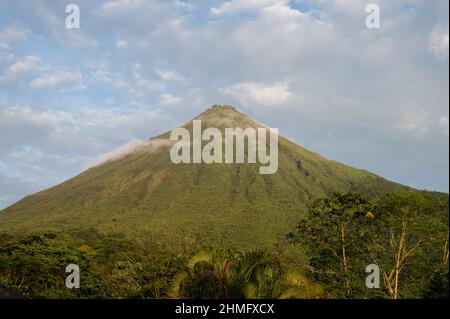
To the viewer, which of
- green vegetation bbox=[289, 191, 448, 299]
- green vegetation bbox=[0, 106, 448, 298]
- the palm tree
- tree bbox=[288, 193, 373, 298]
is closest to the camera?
the palm tree

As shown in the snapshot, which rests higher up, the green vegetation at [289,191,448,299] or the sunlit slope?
the sunlit slope

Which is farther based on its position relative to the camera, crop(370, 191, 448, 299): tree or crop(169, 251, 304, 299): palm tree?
crop(370, 191, 448, 299): tree

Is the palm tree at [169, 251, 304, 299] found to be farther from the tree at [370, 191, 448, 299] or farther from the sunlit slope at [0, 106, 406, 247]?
the sunlit slope at [0, 106, 406, 247]

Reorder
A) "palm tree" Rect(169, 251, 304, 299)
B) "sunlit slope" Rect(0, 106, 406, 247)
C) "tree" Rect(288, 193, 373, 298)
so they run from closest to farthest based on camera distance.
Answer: "palm tree" Rect(169, 251, 304, 299), "tree" Rect(288, 193, 373, 298), "sunlit slope" Rect(0, 106, 406, 247)

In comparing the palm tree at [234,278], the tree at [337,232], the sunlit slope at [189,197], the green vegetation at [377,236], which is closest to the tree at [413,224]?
the green vegetation at [377,236]

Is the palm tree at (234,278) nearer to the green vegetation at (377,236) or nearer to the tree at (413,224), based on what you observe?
the green vegetation at (377,236)

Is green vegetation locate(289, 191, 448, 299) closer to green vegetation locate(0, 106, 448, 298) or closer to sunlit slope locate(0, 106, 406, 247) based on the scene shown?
green vegetation locate(0, 106, 448, 298)

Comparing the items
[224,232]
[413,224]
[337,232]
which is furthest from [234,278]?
[224,232]

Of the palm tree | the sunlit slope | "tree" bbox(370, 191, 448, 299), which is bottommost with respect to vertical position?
the palm tree

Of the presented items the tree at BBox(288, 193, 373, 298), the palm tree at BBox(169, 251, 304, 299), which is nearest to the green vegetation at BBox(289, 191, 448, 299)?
the tree at BBox(288, 193, 373, 298)

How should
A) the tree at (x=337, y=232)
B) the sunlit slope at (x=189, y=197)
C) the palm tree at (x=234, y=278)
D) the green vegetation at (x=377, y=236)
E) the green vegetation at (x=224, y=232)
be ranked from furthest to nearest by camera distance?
the sunlit slope at (x=189, y=197) < the tree at (x=337, y=232) < the green vegetation at (x=377, y=236) < the green vegetation at (x=224, y=232) < the palm tree at (x=234, y=278)
